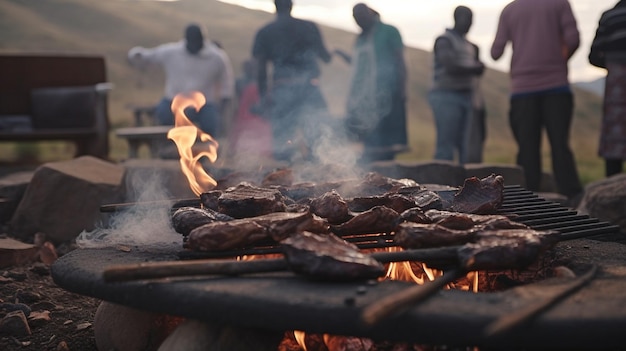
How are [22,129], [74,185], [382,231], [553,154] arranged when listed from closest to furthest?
1. [382,231]
2. [74,185]
3. [553,154]
4. [22,129]

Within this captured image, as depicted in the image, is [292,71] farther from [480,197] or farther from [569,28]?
[480,197]

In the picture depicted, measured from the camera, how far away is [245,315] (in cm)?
227

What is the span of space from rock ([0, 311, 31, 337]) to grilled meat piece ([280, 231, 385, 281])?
1.76 meters

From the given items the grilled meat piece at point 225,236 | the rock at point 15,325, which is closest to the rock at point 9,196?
the rock at point 15,325

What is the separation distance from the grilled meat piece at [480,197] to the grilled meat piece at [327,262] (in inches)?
45.1

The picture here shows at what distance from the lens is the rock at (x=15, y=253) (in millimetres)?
4562

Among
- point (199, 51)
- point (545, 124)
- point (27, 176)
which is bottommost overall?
point (27, 176)

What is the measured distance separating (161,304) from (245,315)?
365 millimetres

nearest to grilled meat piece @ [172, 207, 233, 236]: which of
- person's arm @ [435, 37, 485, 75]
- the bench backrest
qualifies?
person's arm @ [435, 37, 485, 75]

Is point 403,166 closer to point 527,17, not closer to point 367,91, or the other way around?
point 527,17

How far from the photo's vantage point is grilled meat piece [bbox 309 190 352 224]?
3207mm

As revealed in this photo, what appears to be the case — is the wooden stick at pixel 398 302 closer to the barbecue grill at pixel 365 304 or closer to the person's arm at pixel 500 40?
the barbecue grill at pixel 365 304

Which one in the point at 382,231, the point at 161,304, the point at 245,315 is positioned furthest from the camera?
the point at 382,231

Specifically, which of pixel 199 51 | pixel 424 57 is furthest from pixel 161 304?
pixel 424 57
